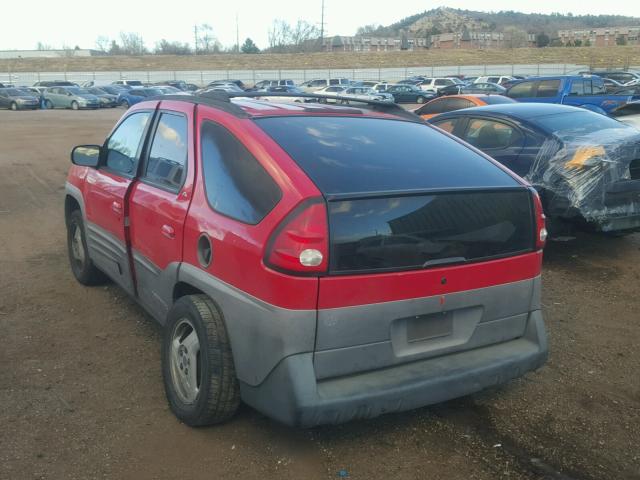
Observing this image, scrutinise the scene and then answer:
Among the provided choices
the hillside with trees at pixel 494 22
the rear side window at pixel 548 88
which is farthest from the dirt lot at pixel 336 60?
the hillside with trees at pixel 494 22

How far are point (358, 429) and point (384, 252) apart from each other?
1091 mm

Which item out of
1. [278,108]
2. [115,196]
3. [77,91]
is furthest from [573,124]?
[77,91]

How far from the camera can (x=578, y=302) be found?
18.0 feet

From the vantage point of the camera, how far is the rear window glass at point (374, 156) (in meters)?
3.09

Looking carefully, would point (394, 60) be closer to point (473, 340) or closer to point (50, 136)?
point (50, 136)

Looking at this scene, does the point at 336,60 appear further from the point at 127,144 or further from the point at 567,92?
the point at 127,144

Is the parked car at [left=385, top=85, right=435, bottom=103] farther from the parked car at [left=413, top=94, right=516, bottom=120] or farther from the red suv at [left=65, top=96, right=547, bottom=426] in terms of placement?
the red suv at [left=65, top=96, right=547, bottom=426]

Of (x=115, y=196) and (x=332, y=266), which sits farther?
(x=115, y=196)

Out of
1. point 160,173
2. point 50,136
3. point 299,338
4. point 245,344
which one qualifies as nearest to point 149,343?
point 160,173

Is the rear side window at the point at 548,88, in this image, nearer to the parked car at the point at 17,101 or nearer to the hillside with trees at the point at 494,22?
the parked car at the point at 17,101

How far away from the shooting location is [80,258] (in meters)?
5.84

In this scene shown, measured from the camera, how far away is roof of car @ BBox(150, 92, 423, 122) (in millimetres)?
3607

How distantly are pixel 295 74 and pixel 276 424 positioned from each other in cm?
6633

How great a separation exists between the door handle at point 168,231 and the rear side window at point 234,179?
1.22 ft
